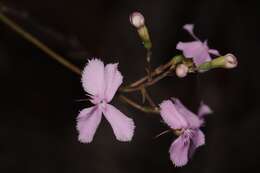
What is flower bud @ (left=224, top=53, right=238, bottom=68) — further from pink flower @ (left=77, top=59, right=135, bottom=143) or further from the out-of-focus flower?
pink flower @ (left=77, top=59, right=135, bottom=143)

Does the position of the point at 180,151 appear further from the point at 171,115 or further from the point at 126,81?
the point at 126,81

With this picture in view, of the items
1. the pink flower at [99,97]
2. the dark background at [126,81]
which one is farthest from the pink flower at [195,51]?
the dark background at [126,81]

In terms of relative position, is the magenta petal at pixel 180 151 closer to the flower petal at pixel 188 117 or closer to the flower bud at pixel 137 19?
the flower petal at pixel 188 117

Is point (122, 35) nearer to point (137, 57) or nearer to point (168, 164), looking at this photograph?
point (137, 57)

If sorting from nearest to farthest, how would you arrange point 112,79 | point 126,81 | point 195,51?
point 112,79 → point 195,51 → point 126,81

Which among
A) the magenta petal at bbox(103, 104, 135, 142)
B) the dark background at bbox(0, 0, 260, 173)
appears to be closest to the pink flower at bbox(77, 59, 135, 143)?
the magenta petal at bbox(103, 104, 135, 142)

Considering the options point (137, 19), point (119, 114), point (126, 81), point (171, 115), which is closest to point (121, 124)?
point (119, 114)

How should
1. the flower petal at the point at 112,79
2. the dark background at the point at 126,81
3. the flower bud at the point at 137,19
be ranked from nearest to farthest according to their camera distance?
the flower petal at the point at 112,79 < the flower bud at the point at 137,19 < the dark background at the point at 126,81
